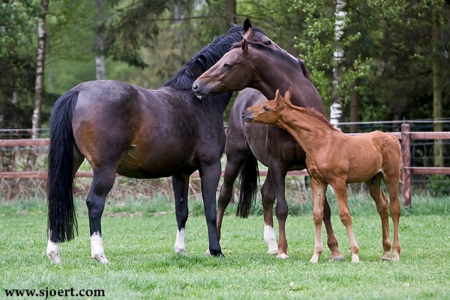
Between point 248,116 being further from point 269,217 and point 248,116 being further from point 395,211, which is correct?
point 395,211

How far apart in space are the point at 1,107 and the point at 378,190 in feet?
50.3

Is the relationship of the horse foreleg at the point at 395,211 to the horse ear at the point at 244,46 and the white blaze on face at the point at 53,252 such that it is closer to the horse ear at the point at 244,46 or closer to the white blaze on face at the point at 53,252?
the horse ear at the point at 244,46

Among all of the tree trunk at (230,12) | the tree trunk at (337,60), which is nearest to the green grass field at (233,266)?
the tree trunk at (337,60)

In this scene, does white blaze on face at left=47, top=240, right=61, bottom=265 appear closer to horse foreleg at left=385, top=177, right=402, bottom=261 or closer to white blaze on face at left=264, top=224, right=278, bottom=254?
white blaze on face at left=264, top=224, right=278, bottom=254

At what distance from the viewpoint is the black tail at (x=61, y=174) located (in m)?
6.92

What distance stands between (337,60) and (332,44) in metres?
1.03

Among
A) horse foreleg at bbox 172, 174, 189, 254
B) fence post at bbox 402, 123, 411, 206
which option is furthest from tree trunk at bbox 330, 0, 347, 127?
horse foreleg at bbox 172, 174, 189, 254

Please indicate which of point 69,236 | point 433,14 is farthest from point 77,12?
point 69,236

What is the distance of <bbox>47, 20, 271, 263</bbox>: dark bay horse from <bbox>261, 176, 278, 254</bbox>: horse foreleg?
0.92m

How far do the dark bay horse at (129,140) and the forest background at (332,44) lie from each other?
8107 mm

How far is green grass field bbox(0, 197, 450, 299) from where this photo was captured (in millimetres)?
5410

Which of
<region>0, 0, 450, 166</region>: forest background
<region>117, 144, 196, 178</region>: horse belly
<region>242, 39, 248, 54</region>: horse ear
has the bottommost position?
<region>117, 144, 196, 178</region>: horse belly

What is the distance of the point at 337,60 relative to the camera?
17.0 meters

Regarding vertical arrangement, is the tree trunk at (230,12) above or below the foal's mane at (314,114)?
above
